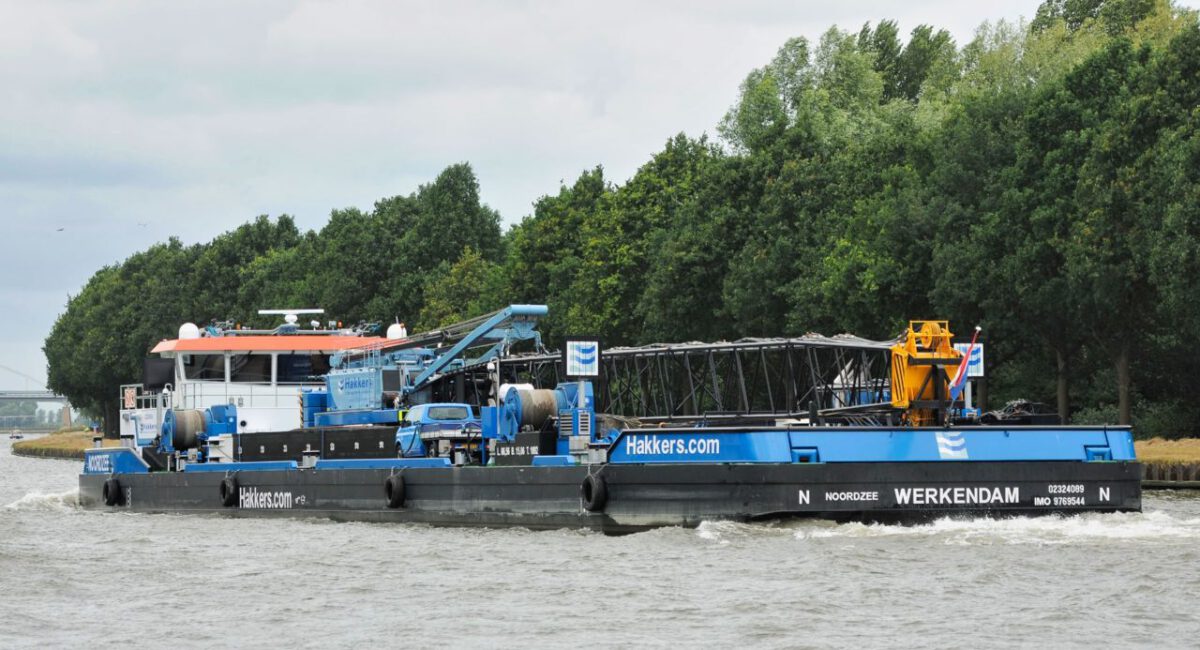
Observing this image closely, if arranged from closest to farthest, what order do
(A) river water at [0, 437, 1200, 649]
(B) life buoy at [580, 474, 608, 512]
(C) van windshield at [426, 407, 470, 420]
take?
(A) river water at [0, 437, 1200, 649] → (B) life buoy at [580, 474, 608, 512] → (C) van windshield at [426, 407, 470, 420]

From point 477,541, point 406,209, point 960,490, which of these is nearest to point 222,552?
point 477,541

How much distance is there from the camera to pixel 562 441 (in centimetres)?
3438

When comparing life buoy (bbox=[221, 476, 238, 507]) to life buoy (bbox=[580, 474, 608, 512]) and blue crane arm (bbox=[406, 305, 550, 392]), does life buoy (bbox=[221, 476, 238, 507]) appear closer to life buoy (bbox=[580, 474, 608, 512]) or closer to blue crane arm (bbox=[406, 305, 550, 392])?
blue crane arm (bbox=[406, 305, 550, 392])

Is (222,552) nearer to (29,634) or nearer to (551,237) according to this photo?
(29,634)

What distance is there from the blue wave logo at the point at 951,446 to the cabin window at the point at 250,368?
2126 cm

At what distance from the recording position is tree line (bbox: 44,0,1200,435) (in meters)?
54.7

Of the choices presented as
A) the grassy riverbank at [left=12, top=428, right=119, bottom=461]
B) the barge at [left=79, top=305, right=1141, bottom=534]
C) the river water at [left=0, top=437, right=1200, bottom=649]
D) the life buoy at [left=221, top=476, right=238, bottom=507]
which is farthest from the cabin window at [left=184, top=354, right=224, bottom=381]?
the grassy riverbank at [left=12, top=428, right=119, bottom=461]

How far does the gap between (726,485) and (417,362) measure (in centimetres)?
1273

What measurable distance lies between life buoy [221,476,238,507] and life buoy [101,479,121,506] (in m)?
6.10

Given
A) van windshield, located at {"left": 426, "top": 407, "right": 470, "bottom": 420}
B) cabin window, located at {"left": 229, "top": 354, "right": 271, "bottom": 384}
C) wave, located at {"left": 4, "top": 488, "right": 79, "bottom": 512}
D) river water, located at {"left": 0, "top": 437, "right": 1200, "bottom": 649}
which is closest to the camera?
river water, located at {"left": 0, "top": 437, "right": 1200, "bottom": 649}

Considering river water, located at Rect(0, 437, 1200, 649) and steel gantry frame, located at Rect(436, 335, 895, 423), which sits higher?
steel gantry frame, located at Rect(436, 335, 895, 423)

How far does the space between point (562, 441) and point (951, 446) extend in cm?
807

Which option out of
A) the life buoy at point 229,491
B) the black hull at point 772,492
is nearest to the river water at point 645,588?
the black hull at point 772,492

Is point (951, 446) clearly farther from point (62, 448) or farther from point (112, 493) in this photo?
point (62, 448)
